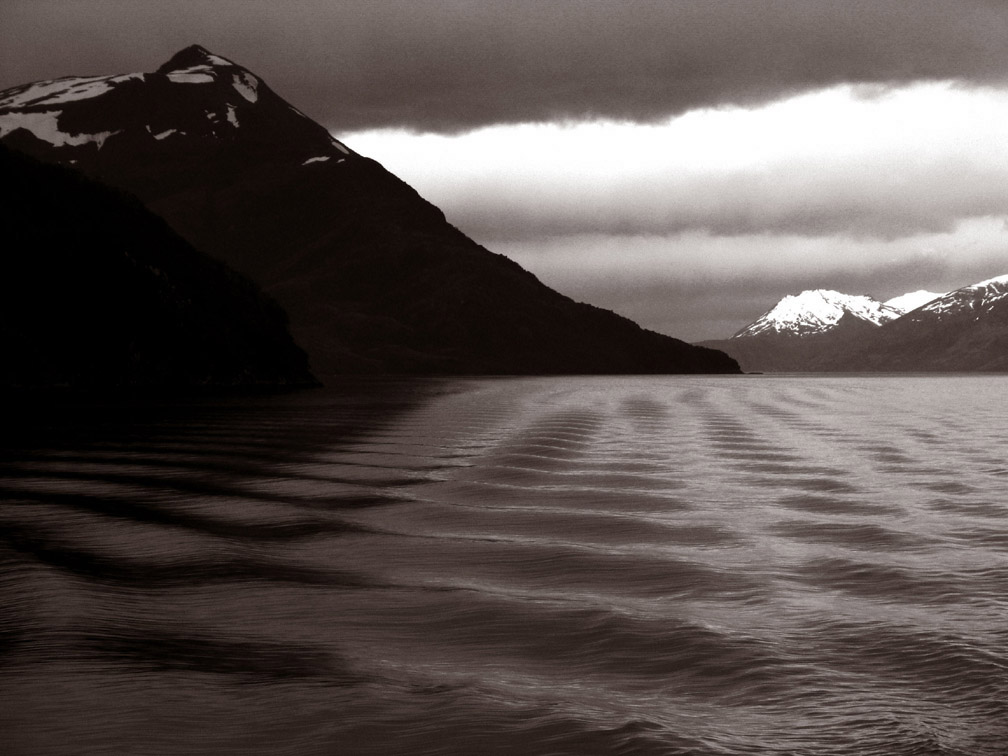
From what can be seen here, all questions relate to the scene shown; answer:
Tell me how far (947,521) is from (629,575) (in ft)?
38.3

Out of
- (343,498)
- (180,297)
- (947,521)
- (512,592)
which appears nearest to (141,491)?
(343,498)

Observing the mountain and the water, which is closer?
the water

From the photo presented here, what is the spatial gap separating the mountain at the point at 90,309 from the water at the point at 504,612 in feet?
366

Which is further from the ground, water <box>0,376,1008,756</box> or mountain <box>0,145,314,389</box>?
mountain <box>0,145,314,389</box>

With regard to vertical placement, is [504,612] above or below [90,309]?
below

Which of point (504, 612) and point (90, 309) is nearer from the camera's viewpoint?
point (504, 612)

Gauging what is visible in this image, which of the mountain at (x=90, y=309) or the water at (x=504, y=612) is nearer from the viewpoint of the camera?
the water at (x=504, y=612)

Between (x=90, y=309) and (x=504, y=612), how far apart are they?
15258 cm

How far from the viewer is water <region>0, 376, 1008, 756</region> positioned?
41.0ft

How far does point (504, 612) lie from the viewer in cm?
1842

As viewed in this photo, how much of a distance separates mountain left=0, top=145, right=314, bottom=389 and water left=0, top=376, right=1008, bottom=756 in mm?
111651

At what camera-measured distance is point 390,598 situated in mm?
19547

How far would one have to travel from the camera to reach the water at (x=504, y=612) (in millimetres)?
12484

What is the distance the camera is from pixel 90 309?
157875 mm
